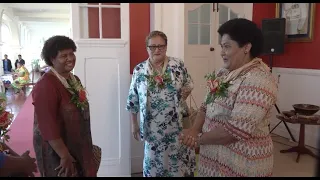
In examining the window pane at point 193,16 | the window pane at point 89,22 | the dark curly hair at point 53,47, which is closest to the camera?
the dark curly hair at point 53,47

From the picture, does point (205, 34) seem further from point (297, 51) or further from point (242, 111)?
point (242, 111)

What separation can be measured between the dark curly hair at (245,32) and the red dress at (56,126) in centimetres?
94

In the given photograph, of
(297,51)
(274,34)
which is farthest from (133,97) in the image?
(297,51)

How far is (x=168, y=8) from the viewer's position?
Result: 3.19 metres

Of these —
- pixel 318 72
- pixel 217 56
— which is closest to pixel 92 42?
pixel 217 56

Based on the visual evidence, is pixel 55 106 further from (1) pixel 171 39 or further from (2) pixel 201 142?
(1) pixel 171 39

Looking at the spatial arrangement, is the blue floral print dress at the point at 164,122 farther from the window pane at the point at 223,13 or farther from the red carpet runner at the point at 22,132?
the window pane at the point at 223,13

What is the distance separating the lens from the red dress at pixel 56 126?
5.06 ft

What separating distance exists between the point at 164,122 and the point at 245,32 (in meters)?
1.19

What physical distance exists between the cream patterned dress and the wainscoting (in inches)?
124

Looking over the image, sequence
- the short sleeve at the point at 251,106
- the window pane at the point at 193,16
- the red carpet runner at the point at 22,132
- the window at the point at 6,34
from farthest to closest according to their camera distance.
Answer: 1. the window at the point at 6,34
2. the window pane at the point at 193,16
3. the red carpet runner at the point at 22,132
4. the short sleeve at the point at 251,106

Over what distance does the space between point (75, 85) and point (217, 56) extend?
3.64 m

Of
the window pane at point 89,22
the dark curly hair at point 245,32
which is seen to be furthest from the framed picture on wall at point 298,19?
the dark curly hair at point 245,32

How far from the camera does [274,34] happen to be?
444 cm
